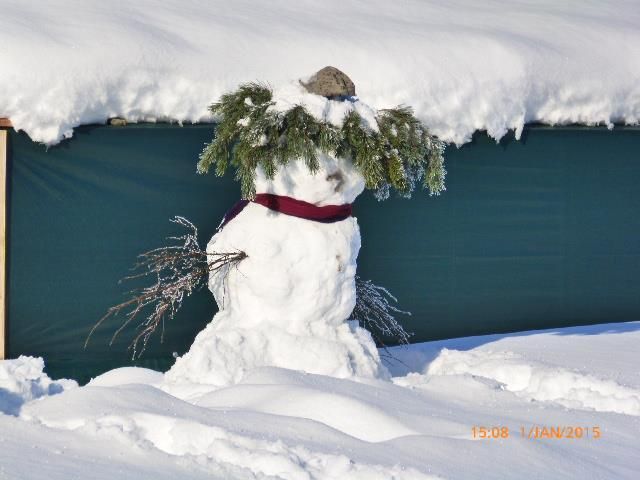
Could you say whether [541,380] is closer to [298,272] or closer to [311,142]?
[298,272]

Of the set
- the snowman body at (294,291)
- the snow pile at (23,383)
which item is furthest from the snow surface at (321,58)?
the snow pile at (23,383)

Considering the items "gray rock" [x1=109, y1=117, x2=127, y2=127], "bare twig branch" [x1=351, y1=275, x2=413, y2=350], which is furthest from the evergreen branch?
"bare twig branch" [x1=351, y1=275, x2=413, y2=350]

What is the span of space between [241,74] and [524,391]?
105 inches

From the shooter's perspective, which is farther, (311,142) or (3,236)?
(3,236)

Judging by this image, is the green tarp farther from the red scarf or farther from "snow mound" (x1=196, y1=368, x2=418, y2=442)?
"snow mound" (x1=196, y1=368, x2=418, y2=442)

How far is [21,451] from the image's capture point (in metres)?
5.20

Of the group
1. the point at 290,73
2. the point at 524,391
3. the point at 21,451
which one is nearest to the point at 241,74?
the point at 290,73

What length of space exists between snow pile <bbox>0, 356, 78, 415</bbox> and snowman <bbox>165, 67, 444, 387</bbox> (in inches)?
29.0

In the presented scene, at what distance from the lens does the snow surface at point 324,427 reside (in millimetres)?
5074

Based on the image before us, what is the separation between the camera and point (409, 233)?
8.52m

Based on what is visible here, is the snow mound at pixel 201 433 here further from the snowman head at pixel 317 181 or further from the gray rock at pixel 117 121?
the gray rock at pixel 117 121

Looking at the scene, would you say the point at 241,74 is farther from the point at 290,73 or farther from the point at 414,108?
the point at 414,108

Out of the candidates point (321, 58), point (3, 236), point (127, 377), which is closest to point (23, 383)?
point (127, 377)
